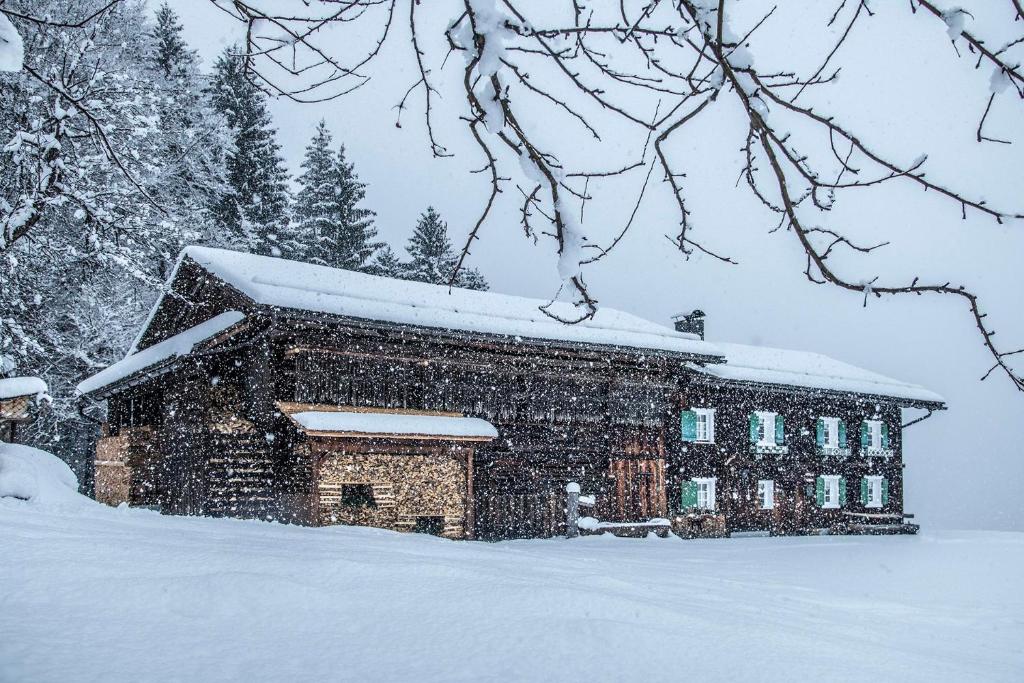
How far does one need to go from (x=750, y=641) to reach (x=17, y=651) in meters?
4.12

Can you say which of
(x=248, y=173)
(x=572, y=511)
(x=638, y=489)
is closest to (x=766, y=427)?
(x=638, y=489)

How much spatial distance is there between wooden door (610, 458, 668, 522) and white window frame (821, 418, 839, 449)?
7.85 m

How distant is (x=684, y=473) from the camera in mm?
21016

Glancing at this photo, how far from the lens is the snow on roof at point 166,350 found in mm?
15094

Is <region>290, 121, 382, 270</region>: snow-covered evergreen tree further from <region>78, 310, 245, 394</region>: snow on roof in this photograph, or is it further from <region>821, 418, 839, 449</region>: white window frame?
<region>821, 418, 839, 449</region>: white window frame

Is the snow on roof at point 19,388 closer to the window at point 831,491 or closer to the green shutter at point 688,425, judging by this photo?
the green shutter at point 688,425

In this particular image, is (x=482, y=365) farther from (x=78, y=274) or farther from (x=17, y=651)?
(x=17, y=651)

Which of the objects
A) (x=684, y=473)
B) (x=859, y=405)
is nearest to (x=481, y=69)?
(x=684, y=473)

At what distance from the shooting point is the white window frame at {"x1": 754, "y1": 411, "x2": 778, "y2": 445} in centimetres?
2283

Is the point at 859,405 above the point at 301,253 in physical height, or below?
below

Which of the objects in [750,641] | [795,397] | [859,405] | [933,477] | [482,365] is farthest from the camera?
[933,477]

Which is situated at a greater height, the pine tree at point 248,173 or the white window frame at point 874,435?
the pine tree at point 248,173

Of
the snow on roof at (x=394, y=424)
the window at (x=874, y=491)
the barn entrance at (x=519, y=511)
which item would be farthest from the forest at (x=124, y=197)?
the window at (x=874, y=491)

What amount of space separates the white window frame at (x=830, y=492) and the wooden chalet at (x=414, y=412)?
6.72ft
